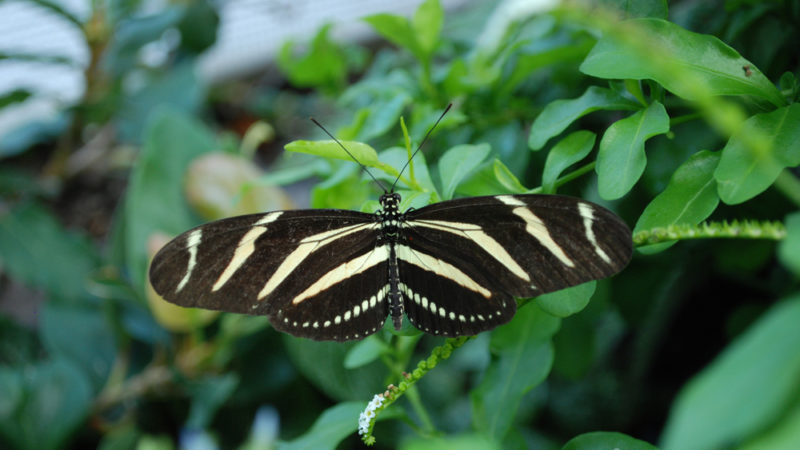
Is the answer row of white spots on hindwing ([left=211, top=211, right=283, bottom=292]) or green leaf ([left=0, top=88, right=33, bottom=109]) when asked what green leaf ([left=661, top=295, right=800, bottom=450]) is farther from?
green leaf ([left=0, top=88, right=33, bottom=109])

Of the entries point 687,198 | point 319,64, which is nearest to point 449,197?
point 687,198

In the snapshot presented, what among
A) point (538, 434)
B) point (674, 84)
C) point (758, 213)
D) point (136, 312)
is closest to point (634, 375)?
point (538, 434)

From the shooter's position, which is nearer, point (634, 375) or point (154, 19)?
point (634, 375)

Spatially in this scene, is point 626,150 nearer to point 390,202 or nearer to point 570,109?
point 570,109

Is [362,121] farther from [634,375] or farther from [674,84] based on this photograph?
[634,375]

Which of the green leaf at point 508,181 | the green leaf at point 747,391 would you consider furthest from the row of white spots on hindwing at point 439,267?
the green leaf at point 747,391

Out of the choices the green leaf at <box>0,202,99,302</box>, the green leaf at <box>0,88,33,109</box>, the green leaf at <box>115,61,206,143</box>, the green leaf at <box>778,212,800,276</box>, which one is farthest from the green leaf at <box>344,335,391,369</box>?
the green leaf at <box>0,88,33,109</box>

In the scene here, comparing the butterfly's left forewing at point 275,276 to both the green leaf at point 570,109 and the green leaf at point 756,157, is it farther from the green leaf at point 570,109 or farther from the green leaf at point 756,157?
the green leaf at point 756,157
